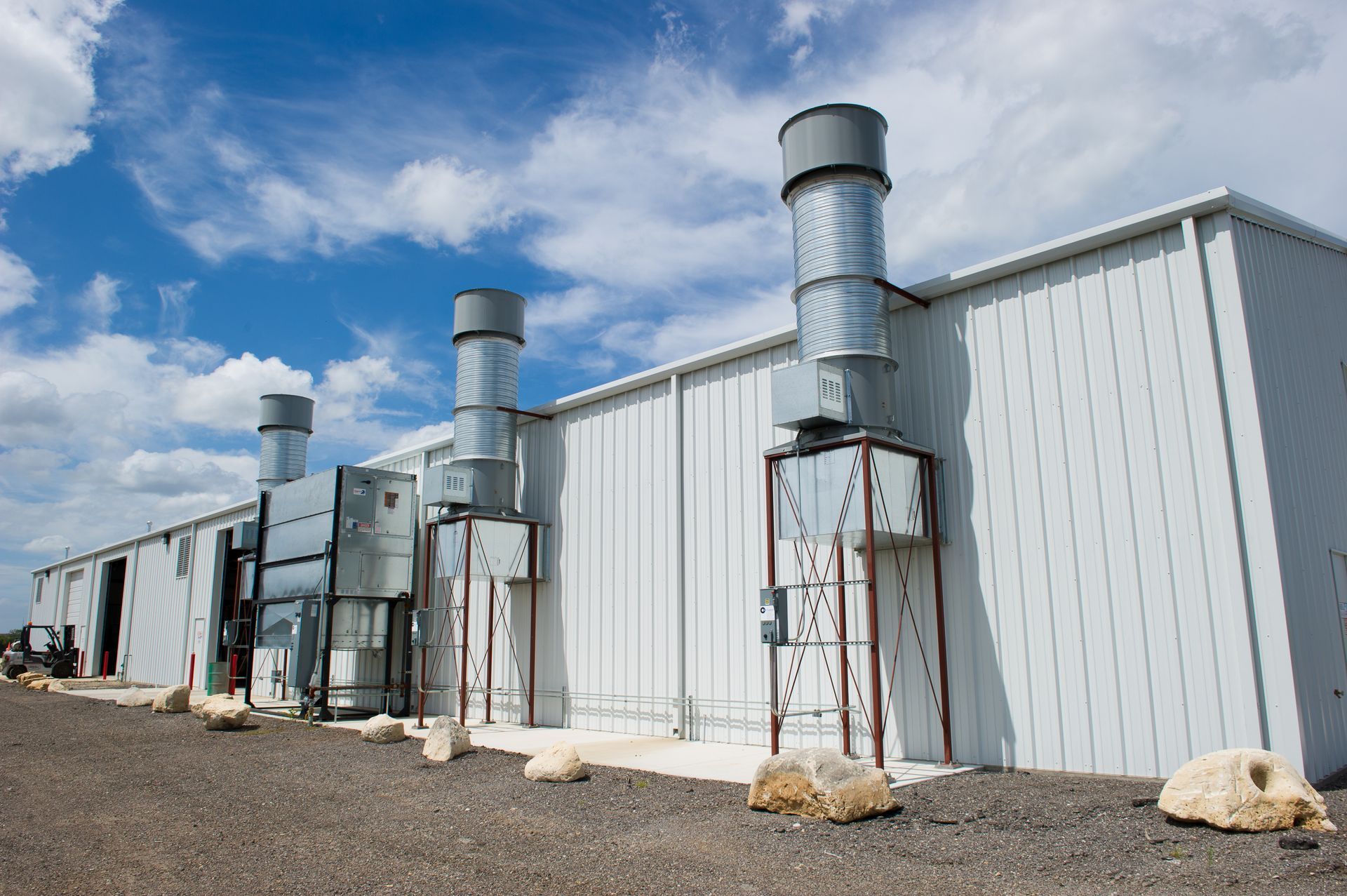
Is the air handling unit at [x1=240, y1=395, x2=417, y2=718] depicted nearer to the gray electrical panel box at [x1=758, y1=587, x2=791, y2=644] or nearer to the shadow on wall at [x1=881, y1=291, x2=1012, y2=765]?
the gray electrical panel box at [x1=758, y1=587, x2=791, y2=644]

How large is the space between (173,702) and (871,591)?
15.0m

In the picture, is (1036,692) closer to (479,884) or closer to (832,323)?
(832,323)

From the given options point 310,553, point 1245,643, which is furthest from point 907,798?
point 310,553

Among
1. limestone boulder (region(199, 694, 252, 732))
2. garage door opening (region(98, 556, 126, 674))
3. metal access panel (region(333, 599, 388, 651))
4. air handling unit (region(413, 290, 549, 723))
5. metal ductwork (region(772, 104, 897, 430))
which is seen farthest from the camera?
garage door opening (region(98, 556, 126, 674))

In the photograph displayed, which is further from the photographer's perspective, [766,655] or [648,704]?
[648,704]

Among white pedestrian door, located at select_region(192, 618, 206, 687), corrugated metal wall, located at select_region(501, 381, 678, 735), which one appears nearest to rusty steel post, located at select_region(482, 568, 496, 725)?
corrugated metal wall, located at select_region(501, 381, 678, 735)

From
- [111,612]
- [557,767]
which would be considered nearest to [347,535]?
[557,767]

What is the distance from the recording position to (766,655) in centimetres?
1258

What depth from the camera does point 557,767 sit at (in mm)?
9969

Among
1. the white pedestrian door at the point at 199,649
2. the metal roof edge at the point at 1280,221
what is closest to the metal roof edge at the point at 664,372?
the metal roof edge at the point at 1280,221

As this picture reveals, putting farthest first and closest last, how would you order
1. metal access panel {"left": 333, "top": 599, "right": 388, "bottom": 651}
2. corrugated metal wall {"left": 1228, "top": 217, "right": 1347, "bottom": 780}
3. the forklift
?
the forklift
metal access panel {"left": 333, "top": 599, "right": 388, "bottom": 651}
corrugated metal wall {"left": 1228, "top": 217, "right": 1347, "bottom": 780}

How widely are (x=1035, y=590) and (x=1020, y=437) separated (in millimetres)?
1705

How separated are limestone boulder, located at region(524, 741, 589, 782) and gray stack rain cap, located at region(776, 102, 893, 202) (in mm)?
7338

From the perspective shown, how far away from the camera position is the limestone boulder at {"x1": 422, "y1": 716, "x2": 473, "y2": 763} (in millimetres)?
11750
